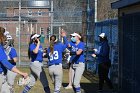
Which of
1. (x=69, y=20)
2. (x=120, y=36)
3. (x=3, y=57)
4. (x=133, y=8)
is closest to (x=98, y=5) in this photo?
(x=69, y=20)

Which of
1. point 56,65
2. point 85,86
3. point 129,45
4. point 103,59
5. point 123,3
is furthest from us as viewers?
point 85,86

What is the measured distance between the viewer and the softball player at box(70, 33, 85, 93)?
13273 mm

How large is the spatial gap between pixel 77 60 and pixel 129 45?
5.12ft

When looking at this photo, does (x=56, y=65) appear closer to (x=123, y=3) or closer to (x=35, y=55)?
(x=35, y=55)

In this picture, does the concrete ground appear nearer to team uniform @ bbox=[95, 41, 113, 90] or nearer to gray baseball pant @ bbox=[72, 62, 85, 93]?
team uniform @ bbox=[95, 41, 113, 90]

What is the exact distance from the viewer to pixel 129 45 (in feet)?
44.8

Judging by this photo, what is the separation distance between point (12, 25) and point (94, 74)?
31.1 ft

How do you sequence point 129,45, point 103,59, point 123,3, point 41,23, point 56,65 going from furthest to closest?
point 41,23 → point 103,59 → point 129,45 → point 123,3 → point 56,65

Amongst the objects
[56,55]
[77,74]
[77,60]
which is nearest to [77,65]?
[77,60]

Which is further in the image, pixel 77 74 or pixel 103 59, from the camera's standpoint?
pixel 103 59

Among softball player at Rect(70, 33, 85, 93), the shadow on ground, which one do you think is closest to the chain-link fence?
the shadow on ground

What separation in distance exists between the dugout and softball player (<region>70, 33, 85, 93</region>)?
1.34 meters

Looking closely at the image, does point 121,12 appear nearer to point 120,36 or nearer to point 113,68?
point 120,36

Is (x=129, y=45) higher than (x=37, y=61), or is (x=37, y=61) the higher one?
(x=129, y=45)
